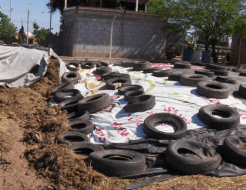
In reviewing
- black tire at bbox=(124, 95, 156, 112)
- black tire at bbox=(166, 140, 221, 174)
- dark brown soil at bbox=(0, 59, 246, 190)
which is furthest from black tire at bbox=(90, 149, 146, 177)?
black tire at bbox=(124, 95, 156, 112)

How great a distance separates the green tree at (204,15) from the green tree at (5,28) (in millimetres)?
17067

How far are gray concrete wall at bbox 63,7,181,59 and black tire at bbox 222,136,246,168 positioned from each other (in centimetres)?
1423

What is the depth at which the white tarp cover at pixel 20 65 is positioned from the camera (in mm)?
11719

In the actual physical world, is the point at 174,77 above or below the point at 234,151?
above

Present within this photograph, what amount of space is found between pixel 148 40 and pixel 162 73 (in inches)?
357

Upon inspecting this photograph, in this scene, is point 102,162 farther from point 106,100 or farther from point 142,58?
point 142,58

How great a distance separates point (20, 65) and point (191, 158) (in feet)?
29.3

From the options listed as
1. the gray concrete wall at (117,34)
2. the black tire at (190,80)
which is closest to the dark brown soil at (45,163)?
the black tire at (190,80)

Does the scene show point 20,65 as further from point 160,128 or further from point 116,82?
point 160,128

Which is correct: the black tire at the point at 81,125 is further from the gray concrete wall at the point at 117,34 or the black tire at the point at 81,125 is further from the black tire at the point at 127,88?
the gray concrete wall at the point at 117,34

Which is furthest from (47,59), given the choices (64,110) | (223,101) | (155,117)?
(223,101)

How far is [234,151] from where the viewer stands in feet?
18.9

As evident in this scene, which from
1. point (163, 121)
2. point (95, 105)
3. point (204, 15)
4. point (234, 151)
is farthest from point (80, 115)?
point (204, 15)

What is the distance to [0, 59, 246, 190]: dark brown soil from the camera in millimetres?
4945
